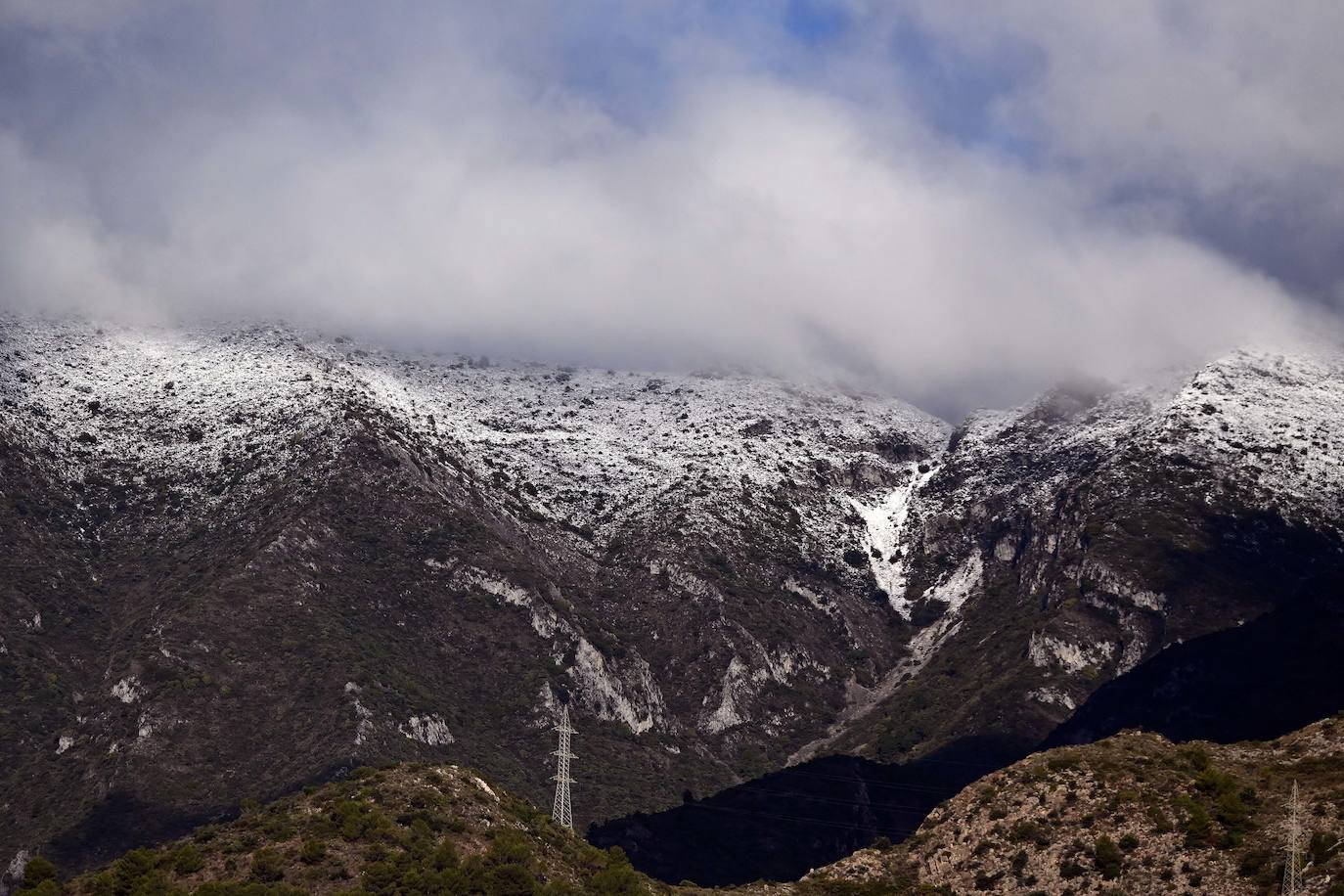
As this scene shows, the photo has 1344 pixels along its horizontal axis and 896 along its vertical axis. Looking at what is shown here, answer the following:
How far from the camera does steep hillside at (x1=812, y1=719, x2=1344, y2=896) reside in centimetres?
7875

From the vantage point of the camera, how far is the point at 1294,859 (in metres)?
72.7

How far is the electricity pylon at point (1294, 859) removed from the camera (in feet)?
238

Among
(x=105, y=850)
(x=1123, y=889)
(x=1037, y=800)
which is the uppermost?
(x=105, y=850)

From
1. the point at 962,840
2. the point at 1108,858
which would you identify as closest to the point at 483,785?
the point at 962,840

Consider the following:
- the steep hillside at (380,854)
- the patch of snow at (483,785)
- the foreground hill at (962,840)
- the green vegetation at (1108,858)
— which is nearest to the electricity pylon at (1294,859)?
the foreground hill at (962,840)

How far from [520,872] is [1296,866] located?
39995 millimetres

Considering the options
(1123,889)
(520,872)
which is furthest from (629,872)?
(1123,889)

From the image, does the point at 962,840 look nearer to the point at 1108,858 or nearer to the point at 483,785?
the point at 1108,858

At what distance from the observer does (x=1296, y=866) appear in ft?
242

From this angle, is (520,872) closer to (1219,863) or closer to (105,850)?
(1219,863)

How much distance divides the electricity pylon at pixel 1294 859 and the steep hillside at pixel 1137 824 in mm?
413

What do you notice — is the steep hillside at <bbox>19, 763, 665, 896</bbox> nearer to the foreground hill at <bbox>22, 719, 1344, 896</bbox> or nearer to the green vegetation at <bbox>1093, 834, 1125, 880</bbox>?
the foreground hill at <bbox>22, 719, 1344, 896</bbox>

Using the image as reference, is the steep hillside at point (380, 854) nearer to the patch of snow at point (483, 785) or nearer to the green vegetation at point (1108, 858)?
the patch of snow at point (483, 785)

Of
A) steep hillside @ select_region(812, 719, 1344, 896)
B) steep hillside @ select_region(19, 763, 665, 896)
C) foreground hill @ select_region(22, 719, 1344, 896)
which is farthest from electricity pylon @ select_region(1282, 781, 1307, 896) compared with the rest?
steep hillside @ select_region(19, 763, 665, 896)
